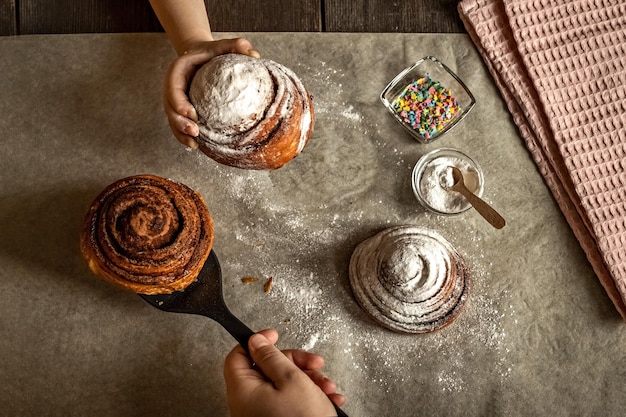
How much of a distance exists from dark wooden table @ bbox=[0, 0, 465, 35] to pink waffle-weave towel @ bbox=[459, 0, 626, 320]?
9 centimetres

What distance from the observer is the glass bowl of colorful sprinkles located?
1.39 m

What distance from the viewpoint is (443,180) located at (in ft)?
4.50

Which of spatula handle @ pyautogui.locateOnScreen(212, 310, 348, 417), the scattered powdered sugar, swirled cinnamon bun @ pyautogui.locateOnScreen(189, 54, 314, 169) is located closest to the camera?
swirled cinnamon bun @ pyautogui.locateOnScreen(189, 54, 314, 169)

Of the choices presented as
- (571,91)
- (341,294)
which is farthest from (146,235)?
(571,91)

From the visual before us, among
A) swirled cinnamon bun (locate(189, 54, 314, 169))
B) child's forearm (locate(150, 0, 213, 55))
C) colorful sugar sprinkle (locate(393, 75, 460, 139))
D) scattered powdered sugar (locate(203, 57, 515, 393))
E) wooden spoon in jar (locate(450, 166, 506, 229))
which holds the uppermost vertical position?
child's forearm (locate(150, 0, 213, 55))

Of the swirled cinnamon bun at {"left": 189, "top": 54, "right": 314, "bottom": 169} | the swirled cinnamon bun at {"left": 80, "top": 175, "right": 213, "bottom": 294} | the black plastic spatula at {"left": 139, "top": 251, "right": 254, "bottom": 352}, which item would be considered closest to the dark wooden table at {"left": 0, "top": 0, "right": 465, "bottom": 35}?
the swirled cinnamon bun at {"left": 189, "top": 54, "right": 314, "bottom": 169}

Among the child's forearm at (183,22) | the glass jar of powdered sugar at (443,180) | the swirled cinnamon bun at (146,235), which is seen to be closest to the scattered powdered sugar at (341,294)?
the glass jar of powdered sugar at (443,180)

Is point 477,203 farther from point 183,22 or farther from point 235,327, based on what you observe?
point 183,22

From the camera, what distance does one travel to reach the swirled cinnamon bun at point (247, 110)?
3.57 feet

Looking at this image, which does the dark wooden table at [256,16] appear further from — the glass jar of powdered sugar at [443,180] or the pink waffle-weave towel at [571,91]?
the glass jar of powdered sugar at [443,180]

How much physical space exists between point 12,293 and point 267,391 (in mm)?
646

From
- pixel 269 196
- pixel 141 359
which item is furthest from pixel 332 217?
pixel 141 359

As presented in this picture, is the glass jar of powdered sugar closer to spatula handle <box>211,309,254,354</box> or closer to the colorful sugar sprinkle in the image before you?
the colorful sugar sprinkle

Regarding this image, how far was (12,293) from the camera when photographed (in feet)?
4.33
